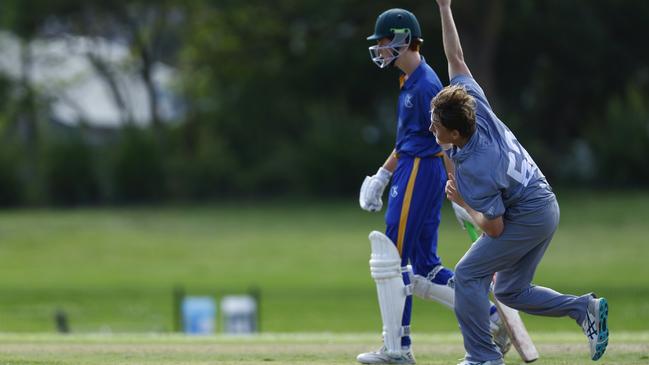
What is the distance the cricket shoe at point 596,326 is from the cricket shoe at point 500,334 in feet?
2.42

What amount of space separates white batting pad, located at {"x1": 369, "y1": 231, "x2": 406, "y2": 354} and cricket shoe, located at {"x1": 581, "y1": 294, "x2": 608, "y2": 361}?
1.25 m

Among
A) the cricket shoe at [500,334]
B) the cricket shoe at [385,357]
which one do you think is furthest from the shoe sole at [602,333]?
the cricket shoe at [385,357]

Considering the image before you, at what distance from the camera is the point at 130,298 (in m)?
26.2

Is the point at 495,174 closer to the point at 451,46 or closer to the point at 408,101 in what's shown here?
the point at 451,46

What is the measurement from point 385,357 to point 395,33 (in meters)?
2.19

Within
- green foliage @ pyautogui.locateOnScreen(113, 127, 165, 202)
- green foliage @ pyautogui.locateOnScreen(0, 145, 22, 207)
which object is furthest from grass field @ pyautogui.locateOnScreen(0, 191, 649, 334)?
green foliage @ pyautogui.locateOnScreen(0, 145, 22, 207)

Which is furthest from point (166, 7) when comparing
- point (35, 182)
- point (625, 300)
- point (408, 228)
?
point (408, 228)

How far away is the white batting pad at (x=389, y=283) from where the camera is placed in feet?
26.6

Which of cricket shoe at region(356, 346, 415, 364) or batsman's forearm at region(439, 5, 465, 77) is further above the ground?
batsman's forearm at region(439, 5, 465, 77)

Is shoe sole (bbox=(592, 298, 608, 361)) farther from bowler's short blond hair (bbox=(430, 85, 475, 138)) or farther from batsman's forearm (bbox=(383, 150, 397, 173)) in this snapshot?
batsman's forearm (bbox=(383, 150, 397, 173))

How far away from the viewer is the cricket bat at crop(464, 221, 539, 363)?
7.95 meters

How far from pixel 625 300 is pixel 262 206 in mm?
22931

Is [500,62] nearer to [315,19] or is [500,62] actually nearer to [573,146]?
[573,146]

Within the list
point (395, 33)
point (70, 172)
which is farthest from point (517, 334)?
point (70, 172)
